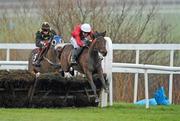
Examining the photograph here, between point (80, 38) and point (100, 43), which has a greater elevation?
point (80, 38)

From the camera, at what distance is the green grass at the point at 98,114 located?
12.4 metres

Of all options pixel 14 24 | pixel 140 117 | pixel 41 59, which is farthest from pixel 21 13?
pixel 140 117

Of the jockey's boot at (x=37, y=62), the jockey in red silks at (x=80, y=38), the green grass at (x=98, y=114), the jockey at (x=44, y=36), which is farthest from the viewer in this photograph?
the jockey's boot at (x=37, y=62)

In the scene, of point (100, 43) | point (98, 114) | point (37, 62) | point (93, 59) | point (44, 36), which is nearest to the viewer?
point (98, 114)

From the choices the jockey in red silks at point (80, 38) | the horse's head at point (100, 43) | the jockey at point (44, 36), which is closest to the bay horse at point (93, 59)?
the horse's head at point (100, 43)

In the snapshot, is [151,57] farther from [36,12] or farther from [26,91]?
[26,91]

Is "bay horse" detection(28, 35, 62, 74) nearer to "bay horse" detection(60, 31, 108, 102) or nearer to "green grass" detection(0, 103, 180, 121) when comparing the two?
"bay horse" detection(60, 31, 108, 102)

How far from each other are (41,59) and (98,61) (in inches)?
94.8

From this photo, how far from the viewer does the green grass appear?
12.4 meters

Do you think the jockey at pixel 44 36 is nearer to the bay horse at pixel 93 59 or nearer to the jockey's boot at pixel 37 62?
the jockey's boot at pixel 37 62

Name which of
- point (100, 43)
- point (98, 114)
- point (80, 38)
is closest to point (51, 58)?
point (80, 38)

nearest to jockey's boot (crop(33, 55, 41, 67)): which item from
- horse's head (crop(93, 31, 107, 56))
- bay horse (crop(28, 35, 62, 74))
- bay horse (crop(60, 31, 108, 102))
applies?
bay horse (crop(28, 35, 62, 74))

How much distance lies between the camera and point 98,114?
13.5 metres

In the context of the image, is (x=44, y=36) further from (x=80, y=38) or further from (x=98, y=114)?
(x=98, y=114)
